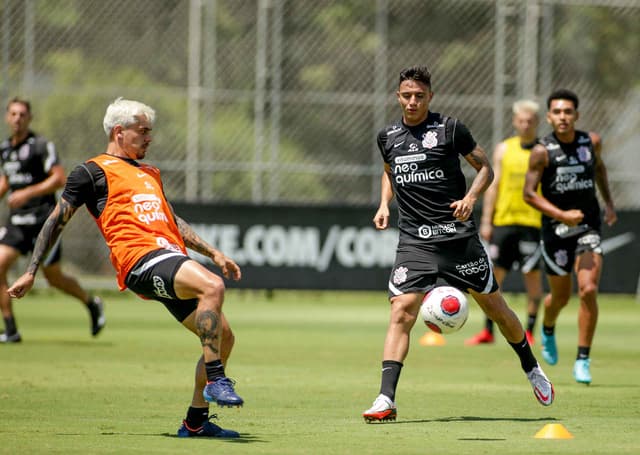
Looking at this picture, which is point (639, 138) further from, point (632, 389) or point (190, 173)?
point (632, 389)

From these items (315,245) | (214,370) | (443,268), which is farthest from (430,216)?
(315,245)

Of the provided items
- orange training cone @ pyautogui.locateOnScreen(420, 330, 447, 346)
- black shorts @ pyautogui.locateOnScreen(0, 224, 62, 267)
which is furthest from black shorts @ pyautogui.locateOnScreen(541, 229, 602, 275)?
black shorts @ pyautogui.locateOnScreen(0, 224, 62, 267)

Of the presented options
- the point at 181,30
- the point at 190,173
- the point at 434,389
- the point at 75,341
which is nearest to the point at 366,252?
the point at 190,173

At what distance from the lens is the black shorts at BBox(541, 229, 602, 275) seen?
37.7 ft

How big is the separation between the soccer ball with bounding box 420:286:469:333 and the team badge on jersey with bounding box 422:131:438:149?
997 mm

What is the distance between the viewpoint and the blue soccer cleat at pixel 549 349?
12.4 metres

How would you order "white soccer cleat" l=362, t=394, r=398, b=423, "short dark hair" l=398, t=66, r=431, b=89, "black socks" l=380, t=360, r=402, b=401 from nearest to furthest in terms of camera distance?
1. "white soccer cleat" l=362, t=394, r=398, b=423
2. "black socks" l=380, t=360, r=402, b=401
3. "short dark hair" l=398, t=66, r=431, b=89

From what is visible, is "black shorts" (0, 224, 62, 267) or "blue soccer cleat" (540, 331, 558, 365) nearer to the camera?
"blue soccer cleat" (540, 331, 558, 365)

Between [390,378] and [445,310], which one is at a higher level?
[445,310]

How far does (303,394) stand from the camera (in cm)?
1016

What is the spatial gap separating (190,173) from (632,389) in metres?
13.4

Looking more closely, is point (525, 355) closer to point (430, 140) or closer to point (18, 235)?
point (430, 140)

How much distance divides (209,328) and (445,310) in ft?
7.16

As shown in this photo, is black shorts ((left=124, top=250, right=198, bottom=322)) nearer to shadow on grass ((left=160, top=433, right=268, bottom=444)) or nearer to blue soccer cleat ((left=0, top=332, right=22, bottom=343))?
shadow on grass ((left=160, top=433, right=268, bottom=444))
